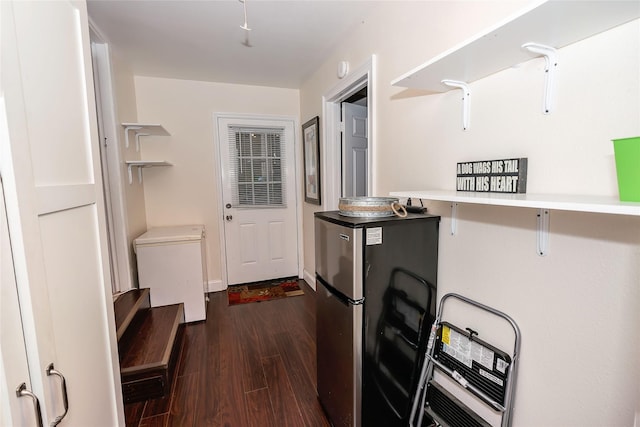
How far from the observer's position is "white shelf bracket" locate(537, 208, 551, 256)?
1.02 metres

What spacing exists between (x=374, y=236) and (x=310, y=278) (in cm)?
254

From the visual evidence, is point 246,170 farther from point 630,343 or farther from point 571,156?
point 630,343

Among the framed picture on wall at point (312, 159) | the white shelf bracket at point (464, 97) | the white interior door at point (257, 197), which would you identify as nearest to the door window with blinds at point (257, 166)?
the white interior door at point (257, 197)

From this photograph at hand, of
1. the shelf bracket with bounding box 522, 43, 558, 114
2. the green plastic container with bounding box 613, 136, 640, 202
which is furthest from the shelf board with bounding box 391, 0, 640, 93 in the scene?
the green plastic container with bounding box 613, 136, 640, 202

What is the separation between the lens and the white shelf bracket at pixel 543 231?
102 cm

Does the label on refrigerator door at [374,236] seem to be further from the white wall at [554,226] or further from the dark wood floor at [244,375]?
the dark wood floor at [244,375]

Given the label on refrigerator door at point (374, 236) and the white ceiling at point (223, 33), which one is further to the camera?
the white ceiling at point (223, 33)

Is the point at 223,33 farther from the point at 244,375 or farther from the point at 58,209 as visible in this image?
the point at 244,375

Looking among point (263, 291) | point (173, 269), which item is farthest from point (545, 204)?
point (263, 291)

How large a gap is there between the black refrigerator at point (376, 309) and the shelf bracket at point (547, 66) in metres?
0.65

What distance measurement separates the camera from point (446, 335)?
1.41 meters

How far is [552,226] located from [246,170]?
10.6 feet

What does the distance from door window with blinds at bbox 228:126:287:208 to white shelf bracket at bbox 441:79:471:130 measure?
2.73 m

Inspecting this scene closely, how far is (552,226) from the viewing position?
3.29 feet
